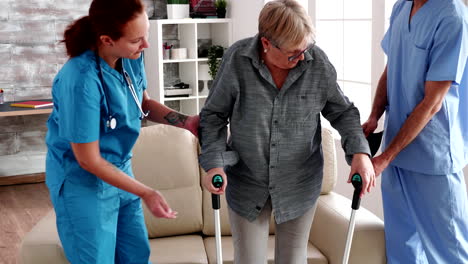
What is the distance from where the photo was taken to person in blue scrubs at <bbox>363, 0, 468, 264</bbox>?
228cm

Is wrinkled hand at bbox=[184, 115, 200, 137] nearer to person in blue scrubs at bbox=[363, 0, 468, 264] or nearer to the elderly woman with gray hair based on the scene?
the elderly woman with gray hair

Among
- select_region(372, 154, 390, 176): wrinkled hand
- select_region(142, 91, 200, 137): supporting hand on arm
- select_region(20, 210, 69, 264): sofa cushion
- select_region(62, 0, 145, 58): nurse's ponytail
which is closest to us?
select_region(62, 0, 145, 58): nurse's ponytail

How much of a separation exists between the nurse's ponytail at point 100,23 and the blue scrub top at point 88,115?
0.04 m

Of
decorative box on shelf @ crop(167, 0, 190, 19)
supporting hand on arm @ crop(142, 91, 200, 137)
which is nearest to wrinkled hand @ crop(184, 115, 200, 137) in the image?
supporting hand on arm @ crop(142, 91, 200, 137)

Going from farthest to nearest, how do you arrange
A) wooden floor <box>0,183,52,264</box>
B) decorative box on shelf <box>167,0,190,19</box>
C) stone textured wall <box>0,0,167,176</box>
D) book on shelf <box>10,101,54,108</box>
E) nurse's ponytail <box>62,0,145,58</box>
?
decorative box on shelf <box>167,0,190,19</box> → stone textured wall <box>0,0,167,176</box> → book on shelf <box>10,101,54,108</box> → wooden floor <box>0,183,52,264</box> → nurse's ponytail <box>62,0,145,58</box>

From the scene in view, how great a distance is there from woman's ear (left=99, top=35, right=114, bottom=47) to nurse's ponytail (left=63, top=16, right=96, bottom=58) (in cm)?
6

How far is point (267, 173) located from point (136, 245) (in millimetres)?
545

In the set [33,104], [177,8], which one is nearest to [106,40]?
[33,104]

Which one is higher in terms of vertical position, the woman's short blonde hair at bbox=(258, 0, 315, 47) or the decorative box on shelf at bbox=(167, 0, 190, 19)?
the decorative box on shelf at bbox=(167, 0, 190, 19)

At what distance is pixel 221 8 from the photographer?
621 cm

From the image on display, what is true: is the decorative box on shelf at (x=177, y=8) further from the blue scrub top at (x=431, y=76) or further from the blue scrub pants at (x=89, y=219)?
the blue scrub pants at (x=89, y=219)

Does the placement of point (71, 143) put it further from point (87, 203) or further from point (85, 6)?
point (85, 6)

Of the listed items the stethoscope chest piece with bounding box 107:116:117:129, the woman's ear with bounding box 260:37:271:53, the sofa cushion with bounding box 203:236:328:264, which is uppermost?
the woman's ear with bounding box 260:37:271:53

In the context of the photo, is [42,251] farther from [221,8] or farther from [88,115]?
[221,8]
